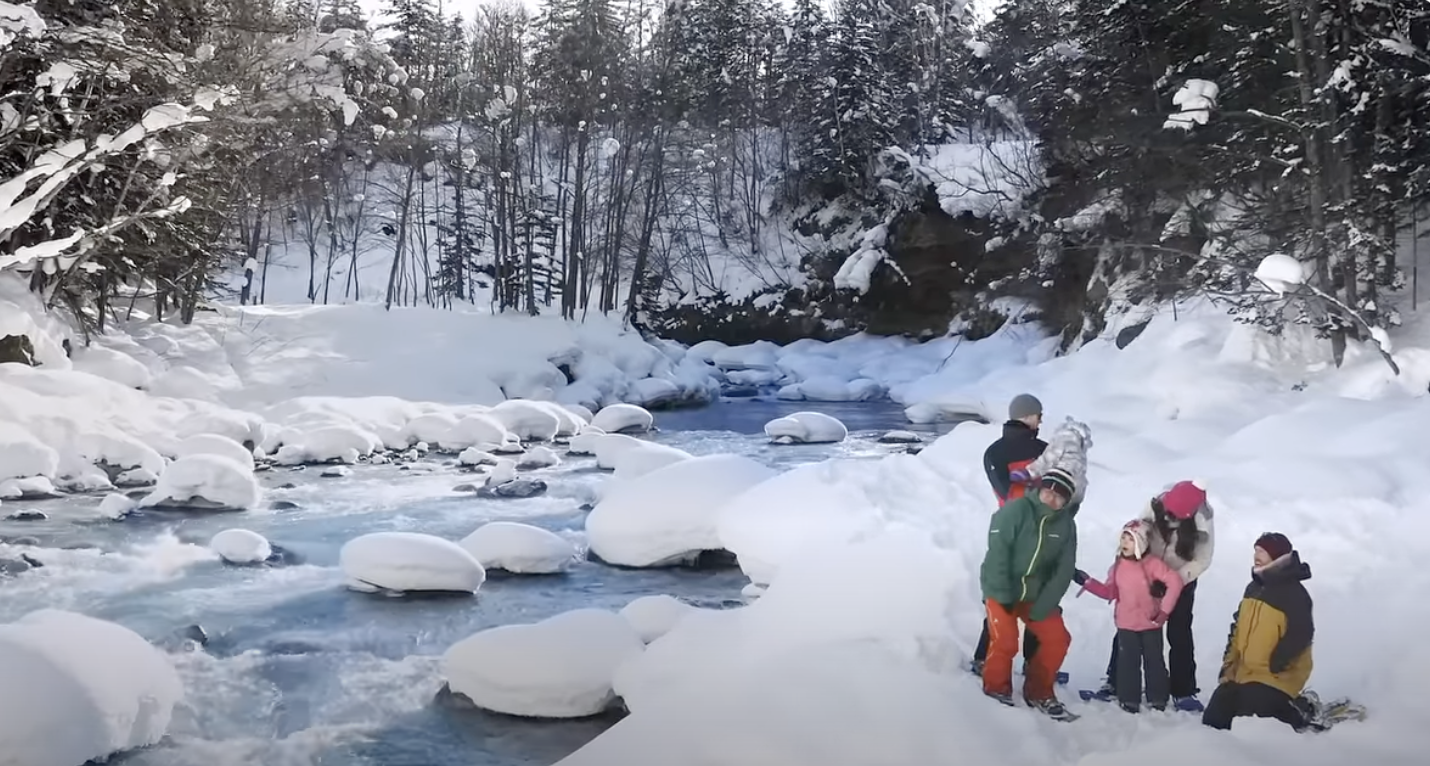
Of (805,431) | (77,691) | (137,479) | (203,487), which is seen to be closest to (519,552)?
(77,691)

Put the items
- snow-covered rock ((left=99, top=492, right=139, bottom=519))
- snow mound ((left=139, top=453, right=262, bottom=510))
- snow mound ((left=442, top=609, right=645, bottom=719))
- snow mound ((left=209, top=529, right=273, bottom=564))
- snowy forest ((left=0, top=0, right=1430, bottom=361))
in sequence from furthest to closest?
snowy forest ((left=0, top=0, right=1430, bottom=361)) < snow mound ((left=139, top=453, right=262, bottom=510)) < snow-covered rock ((left=99, top=492, right=139, bottom=519)) < snow mound ((left=209, top=529, right=273, bottom=564)) < snow mound ((left=442, top=609, right=645, bottom=719))

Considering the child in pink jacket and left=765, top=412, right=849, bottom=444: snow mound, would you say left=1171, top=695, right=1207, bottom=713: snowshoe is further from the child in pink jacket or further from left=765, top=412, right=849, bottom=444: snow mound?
left=765, top=412, right=849, bottom=444: snow mound

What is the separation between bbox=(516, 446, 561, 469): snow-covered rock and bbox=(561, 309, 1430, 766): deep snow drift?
661cm

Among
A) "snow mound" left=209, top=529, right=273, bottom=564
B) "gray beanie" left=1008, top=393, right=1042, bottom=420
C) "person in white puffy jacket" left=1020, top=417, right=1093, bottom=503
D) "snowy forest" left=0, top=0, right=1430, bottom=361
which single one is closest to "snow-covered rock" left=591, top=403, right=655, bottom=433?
"snowy forest" left=0, top=0, right=1430, bottom=361

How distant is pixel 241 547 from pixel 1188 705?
7865mm

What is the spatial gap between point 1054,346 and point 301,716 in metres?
21.4

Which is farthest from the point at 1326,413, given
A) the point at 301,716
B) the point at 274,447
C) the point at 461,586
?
the point at 274,447

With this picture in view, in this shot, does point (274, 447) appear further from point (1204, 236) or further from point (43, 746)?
point (1204, 236)

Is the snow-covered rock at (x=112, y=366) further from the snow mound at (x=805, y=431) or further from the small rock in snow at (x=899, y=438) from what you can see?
the small rock in snow at (x=899, y=438)

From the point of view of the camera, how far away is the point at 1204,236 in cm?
1733

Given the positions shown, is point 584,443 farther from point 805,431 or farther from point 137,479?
point 137,479

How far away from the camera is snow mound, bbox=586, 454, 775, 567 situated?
927 centimetres

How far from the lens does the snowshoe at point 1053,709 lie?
14.8 feet

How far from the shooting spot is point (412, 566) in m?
8.20
